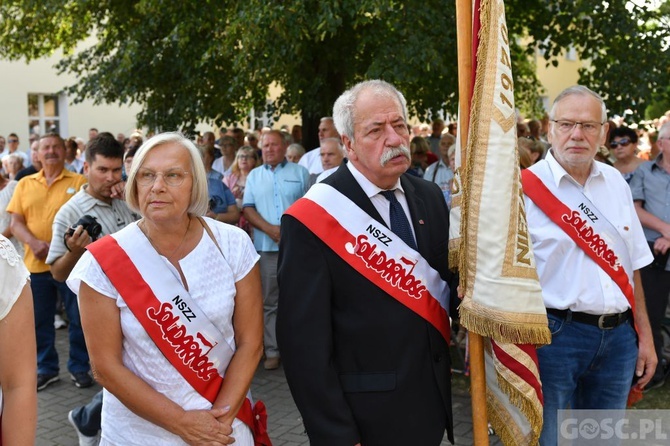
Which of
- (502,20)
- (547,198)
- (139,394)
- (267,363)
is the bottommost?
(267,363)

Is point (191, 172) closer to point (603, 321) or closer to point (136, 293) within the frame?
point (136, 293)

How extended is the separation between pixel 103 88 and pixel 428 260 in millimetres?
8880

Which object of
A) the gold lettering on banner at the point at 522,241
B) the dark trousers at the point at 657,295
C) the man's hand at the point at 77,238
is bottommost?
the dark trousers at the point at 657,295

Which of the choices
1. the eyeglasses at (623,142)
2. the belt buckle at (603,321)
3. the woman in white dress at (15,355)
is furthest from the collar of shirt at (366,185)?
the eyeglasses at (623,142)

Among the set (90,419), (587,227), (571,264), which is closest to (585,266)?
(571,264)

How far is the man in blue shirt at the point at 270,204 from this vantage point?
675 centimetres

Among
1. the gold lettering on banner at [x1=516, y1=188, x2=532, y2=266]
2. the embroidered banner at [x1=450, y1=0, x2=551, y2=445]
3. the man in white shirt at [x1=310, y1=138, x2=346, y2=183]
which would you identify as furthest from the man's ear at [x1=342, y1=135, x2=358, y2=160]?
the man in white shirt at [x1=310, y1=138, x2=346, y2=183]

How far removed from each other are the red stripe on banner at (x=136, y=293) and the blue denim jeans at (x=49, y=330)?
12.5 ft

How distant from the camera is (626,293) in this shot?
10.3 feet

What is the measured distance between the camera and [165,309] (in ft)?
8.45

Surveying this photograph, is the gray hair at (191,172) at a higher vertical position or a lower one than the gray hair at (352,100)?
lower

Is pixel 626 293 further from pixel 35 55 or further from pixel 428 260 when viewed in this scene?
pixel 35 55

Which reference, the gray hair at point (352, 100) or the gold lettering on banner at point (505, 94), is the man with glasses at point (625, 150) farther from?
the gray hair at point (352, 100)

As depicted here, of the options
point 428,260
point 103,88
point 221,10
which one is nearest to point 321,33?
point 221,10
